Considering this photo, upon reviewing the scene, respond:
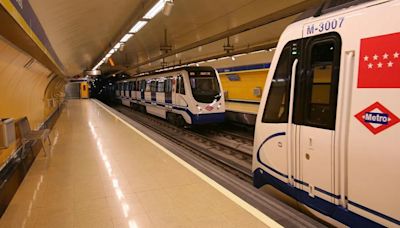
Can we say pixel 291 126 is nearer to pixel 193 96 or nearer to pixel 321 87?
pixel 321 87

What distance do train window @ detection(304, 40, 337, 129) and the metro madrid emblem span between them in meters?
0.38

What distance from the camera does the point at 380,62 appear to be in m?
2.48

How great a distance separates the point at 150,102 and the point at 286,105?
515 inches

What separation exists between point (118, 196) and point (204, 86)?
784 cm

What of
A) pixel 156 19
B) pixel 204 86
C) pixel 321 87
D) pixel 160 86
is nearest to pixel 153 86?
pixel 160 86

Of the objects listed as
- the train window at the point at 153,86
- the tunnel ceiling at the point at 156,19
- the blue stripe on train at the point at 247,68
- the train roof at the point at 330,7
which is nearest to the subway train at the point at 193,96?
the train window at the point at 153,86

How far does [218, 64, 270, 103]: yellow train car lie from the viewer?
45.5 ft

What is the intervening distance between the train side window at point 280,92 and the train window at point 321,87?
1.14 ft

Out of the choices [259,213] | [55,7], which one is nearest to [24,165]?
[55,7]

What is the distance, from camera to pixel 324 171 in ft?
9.81

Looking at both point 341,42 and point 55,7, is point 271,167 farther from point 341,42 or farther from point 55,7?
point 55,7

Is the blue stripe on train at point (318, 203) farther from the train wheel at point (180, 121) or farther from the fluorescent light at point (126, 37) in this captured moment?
the train wheel at point (180, 121)

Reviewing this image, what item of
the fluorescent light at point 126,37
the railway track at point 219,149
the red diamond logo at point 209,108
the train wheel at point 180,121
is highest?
the fluorescent light at point 126,37

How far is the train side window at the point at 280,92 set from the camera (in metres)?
3.65
